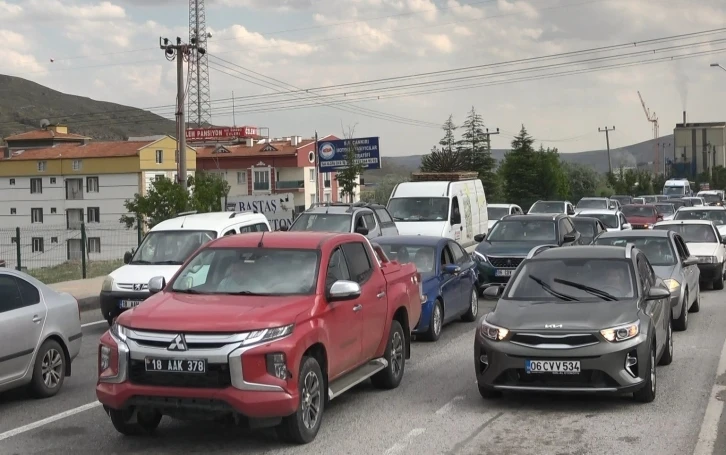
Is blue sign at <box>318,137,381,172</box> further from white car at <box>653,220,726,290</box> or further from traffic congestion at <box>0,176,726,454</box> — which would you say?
traffic congestion at <box>0,176,726,454</box>

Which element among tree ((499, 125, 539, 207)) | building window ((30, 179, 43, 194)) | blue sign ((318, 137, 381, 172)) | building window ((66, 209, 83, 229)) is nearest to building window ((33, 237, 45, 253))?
blue sign ((318, 137, 381, 172))

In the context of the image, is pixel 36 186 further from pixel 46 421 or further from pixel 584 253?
pixel 584 253

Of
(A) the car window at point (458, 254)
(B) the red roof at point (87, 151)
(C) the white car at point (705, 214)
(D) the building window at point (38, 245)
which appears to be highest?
(B) the red roof at point (87, 151)

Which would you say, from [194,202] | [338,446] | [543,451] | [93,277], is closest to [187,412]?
[338,446]

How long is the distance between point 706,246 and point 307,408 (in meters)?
16.1

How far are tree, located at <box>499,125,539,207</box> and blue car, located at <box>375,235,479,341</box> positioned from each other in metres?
48.7

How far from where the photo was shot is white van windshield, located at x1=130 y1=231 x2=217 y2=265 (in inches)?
639

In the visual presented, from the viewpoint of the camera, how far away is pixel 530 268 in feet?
34.9

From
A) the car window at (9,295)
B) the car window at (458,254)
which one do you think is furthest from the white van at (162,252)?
the car window at (9,295)

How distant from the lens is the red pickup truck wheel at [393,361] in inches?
398

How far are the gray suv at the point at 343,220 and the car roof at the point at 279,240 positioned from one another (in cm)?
1317

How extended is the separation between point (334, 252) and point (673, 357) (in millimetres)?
5428

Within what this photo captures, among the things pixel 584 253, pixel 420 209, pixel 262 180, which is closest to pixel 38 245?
pixel 420 209

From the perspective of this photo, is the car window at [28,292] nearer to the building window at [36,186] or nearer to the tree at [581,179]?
the tree at [581,179]
